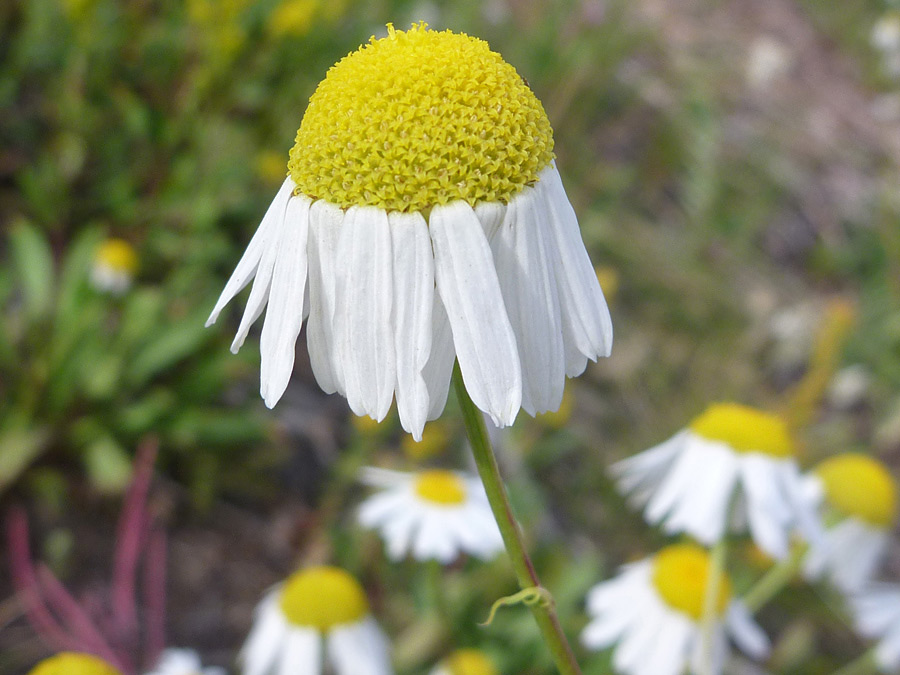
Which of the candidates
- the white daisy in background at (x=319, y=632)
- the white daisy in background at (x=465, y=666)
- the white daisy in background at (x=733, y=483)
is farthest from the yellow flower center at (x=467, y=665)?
the white daisy in background at (x=733, y=483)

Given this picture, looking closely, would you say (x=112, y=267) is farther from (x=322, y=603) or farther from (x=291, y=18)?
(x=322, y=603)

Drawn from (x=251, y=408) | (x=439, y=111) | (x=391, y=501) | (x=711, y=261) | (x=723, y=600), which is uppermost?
(x=711, y=261)

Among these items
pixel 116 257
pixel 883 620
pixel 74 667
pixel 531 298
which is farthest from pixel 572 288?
pixel 116 257

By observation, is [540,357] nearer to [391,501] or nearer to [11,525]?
[391,501]

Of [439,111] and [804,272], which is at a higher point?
[804,272]

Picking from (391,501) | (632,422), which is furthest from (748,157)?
(391,501)

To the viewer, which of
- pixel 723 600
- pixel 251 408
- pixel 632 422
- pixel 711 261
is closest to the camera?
pixel 723 600
